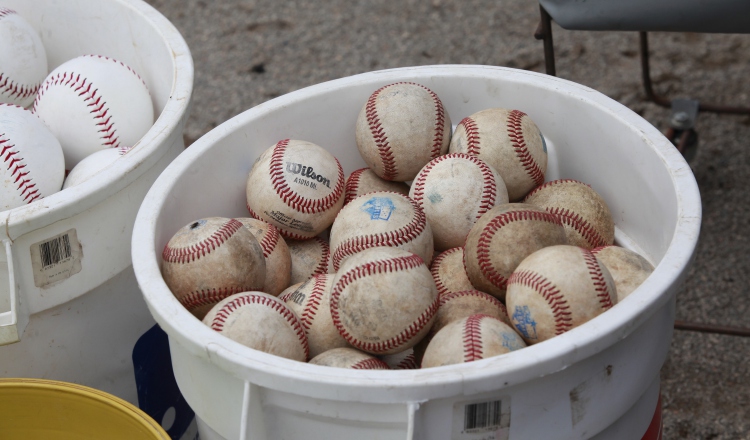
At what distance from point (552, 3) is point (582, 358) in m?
1.45

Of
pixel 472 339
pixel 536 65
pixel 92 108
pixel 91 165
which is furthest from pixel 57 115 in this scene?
pixel 536 65

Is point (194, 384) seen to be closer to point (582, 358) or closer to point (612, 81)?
point (582, 358)

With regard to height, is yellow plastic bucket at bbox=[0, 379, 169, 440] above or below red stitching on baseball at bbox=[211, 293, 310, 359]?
below

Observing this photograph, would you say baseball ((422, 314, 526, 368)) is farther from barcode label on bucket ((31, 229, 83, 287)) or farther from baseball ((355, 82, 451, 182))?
barcode label on bucket ((31, 229, 83, 287))

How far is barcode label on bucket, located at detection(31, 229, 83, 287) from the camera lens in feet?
5.97

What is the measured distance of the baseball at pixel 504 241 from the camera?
1724mm

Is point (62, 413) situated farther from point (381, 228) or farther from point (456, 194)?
point (456, 194)

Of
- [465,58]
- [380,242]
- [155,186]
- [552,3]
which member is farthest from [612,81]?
[155,186]

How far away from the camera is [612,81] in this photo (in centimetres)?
384

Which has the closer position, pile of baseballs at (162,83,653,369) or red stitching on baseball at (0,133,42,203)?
pile of baseballs at (162,83,653,369)

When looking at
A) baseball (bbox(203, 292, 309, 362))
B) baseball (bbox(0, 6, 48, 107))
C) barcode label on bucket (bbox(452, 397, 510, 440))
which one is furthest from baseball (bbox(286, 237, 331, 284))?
baseball (bbox(0, 6, 48, 107))

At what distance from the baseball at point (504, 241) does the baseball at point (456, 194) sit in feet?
0.45

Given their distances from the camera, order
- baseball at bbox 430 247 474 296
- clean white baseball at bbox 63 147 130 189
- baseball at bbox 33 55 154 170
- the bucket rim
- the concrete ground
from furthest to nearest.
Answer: the concrete ground < baseball at bbox 33 55 154 170 < clean white baseball at bbox 63 147 130 189 < baseball at bbox 430 247 474 296 < the bucket rim

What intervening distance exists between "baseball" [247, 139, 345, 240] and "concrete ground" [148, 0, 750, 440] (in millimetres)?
1311
